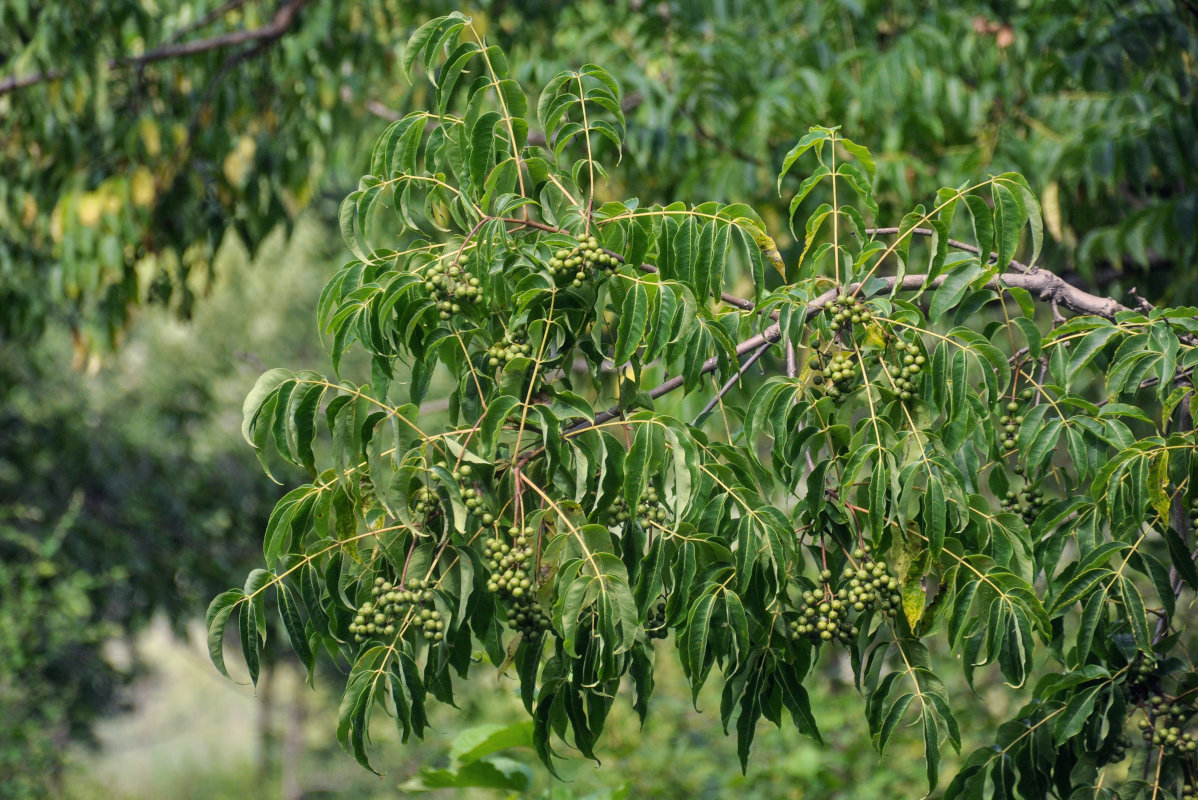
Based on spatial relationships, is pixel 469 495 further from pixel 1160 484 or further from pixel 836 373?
pixel 1160 484

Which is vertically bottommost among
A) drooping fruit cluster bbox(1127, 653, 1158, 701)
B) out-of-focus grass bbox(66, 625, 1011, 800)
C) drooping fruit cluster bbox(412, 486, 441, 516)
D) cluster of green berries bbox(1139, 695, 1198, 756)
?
out-of-focus grass bbox(66, 625, 1011, 800)

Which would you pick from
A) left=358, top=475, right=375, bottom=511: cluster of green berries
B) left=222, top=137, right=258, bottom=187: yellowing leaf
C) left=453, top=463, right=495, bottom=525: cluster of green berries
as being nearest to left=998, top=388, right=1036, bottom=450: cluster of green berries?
left=453, top=463, right=495, bottom=525: cluster of green berries

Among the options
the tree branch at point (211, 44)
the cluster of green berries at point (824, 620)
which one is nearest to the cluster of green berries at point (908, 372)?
the cluster of green berries at point (824, 620)

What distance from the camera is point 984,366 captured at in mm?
1529

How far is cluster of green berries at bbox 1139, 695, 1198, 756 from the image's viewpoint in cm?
159

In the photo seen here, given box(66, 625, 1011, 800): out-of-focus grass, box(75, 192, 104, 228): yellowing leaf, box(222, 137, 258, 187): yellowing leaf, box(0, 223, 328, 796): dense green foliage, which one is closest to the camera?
box(75, 192, 104, 228): yellowing leaf

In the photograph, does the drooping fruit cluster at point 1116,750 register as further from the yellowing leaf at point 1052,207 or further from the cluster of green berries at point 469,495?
the yellowing leaf at point 1052,207

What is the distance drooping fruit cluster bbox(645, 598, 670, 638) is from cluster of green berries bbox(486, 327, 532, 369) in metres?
0.42

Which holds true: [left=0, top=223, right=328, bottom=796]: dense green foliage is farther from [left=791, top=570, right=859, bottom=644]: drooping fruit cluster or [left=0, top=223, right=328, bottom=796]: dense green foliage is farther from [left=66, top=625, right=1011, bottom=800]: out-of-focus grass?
[left=791, top=570, right=859, bottom=644]: drooping fruit cluster

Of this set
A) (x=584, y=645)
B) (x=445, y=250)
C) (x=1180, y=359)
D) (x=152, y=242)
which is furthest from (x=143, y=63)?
(x=1180, y=359)

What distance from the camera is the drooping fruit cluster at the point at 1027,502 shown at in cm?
176

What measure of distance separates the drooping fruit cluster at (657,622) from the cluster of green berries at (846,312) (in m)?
0.48

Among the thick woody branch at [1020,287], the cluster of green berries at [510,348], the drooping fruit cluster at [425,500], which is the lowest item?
the drooping fruit cluster at [425,500]

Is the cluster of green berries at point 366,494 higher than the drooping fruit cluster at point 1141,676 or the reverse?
higher
